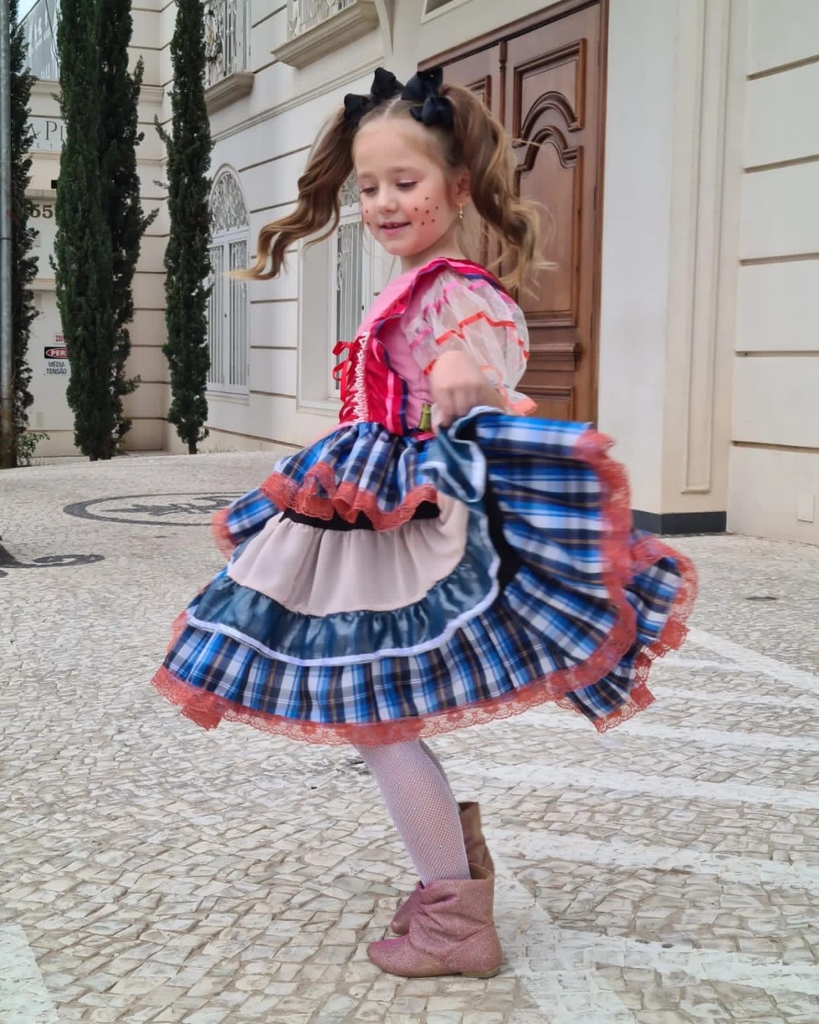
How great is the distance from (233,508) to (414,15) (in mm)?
8186

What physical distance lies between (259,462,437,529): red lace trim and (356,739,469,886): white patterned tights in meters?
0.36

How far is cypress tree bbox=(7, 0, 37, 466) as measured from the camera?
42.5ft

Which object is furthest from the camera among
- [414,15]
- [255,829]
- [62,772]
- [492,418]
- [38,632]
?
[414,15]

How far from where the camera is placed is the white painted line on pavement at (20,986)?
1.86 meters

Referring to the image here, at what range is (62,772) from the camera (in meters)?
3.02

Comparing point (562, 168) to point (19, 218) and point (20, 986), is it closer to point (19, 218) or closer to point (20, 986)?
point (20, 986)

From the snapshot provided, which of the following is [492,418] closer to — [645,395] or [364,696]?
[364,696]

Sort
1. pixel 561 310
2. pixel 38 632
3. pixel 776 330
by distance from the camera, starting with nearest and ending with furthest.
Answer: pixel 38 632
pixel 776 330
pixel 561 310

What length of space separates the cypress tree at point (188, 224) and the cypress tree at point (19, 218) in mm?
1443

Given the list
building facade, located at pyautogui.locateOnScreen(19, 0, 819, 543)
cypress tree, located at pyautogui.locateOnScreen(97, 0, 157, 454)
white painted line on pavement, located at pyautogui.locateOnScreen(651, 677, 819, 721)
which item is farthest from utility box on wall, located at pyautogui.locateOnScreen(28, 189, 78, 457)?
white painted line on pavement, located at pyautogui.locateOnScreen(651, 677, 819, 721)

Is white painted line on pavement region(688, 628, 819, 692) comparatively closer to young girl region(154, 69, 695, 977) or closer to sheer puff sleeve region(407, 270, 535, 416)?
young girl region(154, 69, 695, 977)

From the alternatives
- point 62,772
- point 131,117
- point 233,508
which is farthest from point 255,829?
point 131,117

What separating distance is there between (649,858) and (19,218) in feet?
40.3

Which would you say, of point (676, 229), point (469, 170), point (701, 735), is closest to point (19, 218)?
point (676, 229)
